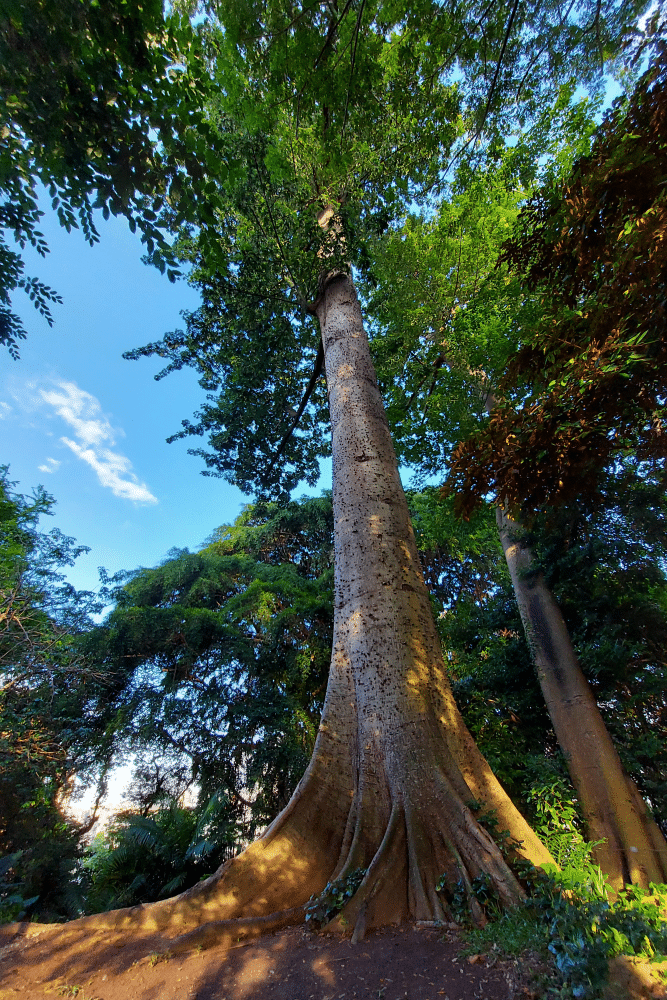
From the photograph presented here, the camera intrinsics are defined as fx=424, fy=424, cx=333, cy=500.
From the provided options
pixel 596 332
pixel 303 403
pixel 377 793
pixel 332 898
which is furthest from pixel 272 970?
pixel 303 403

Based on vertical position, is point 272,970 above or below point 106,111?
below

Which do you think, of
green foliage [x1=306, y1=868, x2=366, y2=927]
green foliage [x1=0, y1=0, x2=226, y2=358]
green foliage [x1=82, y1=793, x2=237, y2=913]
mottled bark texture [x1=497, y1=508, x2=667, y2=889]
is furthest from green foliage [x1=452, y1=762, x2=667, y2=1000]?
green foliage [x1=82, y1=793, x2=237, y2=913]

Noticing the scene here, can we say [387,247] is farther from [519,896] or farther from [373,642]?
[519,896]

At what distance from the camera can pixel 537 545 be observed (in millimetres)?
6426

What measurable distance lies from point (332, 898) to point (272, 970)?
53cm

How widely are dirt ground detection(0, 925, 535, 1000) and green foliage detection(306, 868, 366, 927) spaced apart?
0.29 ft

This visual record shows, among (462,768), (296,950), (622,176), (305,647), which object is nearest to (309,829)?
(296,950)

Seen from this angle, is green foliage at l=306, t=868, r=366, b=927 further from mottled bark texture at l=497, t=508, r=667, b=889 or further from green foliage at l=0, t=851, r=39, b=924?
green foliage at l=0, t=851, r=39, b=924

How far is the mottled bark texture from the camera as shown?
4.42 metres

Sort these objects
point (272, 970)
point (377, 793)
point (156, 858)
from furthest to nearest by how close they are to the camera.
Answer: point (156, 858) < point (377, 793) < point (272, 970)

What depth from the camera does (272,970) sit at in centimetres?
212

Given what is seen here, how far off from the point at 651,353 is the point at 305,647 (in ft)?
25.3

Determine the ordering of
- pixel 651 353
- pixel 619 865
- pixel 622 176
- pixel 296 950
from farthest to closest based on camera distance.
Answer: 1. pixel 619 865
2. pixel 622 176
3. pixel 651 353
4. pixel 296 950

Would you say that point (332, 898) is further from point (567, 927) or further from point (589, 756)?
point (589, 756)
